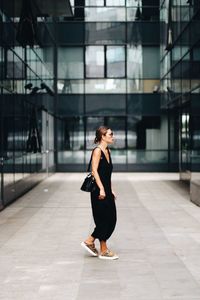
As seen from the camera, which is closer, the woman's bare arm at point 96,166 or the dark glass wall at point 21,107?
the woman's bare arm at point 96,166

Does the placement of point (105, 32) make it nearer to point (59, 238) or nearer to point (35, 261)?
point (59, 238)

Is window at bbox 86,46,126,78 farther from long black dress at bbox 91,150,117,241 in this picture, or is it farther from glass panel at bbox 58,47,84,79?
long black dress at bbox 91,150,117,241

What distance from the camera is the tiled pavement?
7.38 metres

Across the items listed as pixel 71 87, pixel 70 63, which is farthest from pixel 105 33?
pixel 71 87

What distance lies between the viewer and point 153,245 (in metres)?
10.7

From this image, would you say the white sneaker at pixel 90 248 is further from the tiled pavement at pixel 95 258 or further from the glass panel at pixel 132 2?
the glass panel at pixel 132 2

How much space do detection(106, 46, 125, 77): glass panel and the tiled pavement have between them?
1663cm

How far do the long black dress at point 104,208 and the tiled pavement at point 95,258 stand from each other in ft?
1.38

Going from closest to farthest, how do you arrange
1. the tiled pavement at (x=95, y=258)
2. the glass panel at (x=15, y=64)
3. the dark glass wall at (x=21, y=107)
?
1. the tiled pavement at (x=95, y=258)
2. the dark glass wall at (x=21, y=107)
3. the glass panel at (x=15, y=64)

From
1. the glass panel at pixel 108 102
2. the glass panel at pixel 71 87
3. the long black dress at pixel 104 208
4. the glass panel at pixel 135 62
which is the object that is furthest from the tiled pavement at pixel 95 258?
the glass panel at pixel 135 62

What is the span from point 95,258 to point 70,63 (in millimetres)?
26112

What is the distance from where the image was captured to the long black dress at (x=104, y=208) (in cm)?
948

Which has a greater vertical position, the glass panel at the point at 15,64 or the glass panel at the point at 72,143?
the glass panel at the point at 15,64

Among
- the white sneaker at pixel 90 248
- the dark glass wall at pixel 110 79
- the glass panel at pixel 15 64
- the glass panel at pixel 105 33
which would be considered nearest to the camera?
the white sneaker at pixel 90 248
